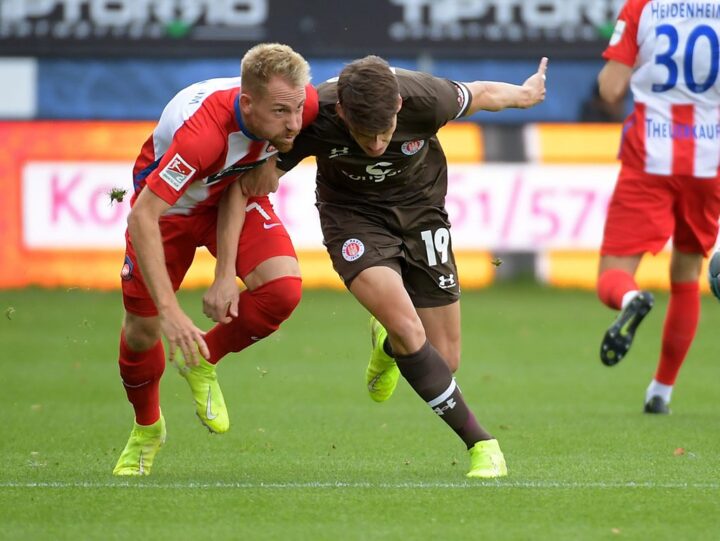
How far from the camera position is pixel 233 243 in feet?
20.5

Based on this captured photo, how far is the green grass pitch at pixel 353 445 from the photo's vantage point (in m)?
5.11

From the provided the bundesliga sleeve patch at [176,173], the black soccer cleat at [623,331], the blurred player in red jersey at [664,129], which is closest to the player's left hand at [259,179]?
the bundesliga sleeve patch at [176,173]

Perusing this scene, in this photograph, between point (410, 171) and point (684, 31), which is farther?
point (684, 31)

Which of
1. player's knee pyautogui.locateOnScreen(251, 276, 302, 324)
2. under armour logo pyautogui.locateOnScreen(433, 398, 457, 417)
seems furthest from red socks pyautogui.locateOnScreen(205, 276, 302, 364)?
under armour logo pyautogui.locateOnScreen(433, 398, 457, 417)

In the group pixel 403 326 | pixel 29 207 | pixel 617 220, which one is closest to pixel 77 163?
pixel 29 207

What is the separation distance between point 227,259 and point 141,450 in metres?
0.98

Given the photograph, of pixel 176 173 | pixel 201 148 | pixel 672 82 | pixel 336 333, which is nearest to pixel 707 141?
pixel 672 82

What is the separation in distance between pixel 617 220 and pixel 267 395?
9.19 feet

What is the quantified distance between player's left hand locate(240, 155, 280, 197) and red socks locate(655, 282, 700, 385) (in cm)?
302

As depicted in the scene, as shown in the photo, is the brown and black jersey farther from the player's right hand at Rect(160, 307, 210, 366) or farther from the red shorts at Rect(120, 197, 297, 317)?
the player's right hand at Rect(160, 307, 210, 366)

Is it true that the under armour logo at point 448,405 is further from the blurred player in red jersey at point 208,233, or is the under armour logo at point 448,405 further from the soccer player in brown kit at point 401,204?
the blurred player in red jersey at point 208,233

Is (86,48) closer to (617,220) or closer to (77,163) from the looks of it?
(77,163)

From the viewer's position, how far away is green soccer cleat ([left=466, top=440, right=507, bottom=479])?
5.99m

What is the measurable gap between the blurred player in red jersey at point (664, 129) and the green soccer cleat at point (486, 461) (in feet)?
6.13
